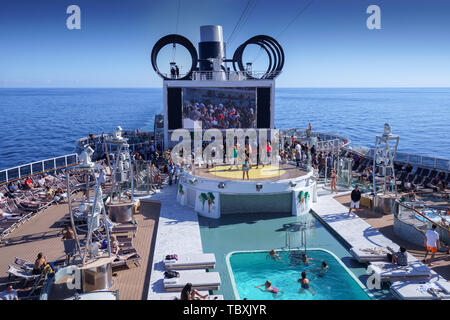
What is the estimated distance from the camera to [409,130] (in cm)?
8225

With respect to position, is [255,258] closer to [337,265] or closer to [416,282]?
[337,265]

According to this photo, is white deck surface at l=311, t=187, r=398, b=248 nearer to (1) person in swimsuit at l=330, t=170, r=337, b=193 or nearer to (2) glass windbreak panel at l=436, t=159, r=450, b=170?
(1) person in swimsuit at l=330, t=170, r=337, b=193

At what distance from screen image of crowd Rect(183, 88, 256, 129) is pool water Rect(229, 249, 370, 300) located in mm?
15704

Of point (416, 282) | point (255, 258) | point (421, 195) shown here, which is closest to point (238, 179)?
point (255, 258)

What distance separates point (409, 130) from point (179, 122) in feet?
232

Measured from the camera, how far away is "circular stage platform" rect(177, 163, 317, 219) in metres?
15.2

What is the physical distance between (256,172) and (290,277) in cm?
712

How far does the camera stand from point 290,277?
34.0ft

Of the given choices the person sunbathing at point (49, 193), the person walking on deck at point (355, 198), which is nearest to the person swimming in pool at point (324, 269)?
the person walking on deck at point (355, 198)

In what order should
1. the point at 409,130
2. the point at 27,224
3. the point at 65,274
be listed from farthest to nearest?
the point at 409,130, the point at 27,224, the point at 65,274

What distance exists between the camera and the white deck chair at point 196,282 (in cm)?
932

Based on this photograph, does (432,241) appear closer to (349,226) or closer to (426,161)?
(349,226)

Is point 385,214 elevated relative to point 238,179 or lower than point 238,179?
lower

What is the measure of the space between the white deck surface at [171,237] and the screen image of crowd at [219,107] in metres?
9.92
